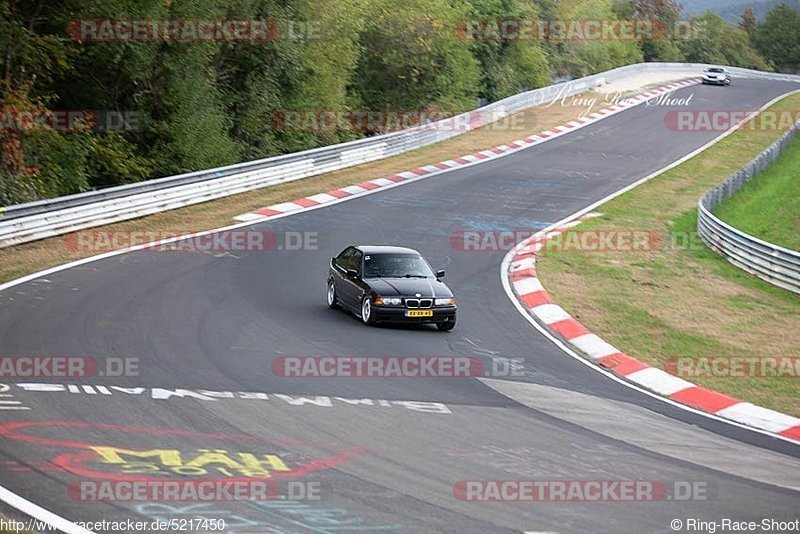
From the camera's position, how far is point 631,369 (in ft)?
53.1

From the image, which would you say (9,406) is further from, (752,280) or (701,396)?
(752,280)

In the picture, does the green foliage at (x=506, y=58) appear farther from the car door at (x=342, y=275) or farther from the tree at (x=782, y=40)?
the tree at (x=782, y=40)

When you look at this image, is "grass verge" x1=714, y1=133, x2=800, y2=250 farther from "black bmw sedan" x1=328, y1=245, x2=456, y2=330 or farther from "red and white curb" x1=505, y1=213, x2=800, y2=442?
"black bmw sedan" x1=328, y1=245, x2=456, y2=330

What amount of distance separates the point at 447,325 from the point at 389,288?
44.7 inches

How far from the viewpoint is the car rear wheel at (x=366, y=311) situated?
17.3 m

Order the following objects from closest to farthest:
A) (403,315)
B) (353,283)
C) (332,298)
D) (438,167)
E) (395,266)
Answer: (403,315) → (353,283) → (395,266) → (332,298) → (438,167)

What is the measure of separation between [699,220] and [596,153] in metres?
13.3

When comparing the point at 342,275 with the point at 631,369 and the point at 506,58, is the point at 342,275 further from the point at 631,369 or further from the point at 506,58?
the point at 506,58

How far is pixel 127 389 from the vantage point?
500 inches

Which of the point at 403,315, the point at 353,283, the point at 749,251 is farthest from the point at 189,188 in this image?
the point at 749,251

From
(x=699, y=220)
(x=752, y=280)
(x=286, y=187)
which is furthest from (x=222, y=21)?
(x=752, y=280)

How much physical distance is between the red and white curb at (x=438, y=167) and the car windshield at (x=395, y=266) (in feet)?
27.6

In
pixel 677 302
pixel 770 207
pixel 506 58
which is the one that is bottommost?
pixel 677 302

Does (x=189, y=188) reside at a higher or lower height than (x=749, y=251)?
higher
